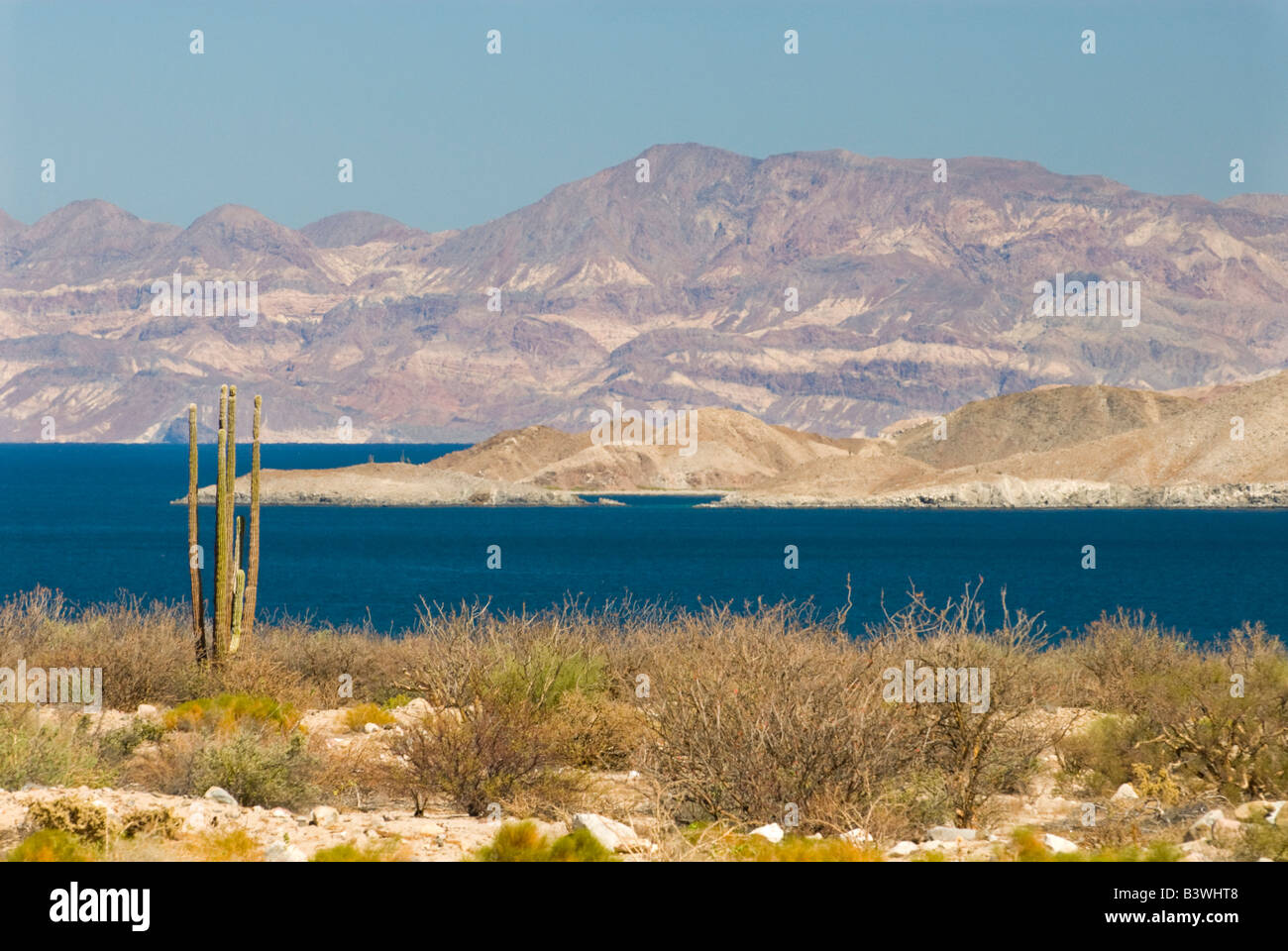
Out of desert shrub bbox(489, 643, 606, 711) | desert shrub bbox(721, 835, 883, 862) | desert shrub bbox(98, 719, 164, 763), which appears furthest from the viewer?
desert shrub bbox(489, 643, 606, 711)

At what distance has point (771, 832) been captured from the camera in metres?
9.66

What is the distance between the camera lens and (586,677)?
609 inches

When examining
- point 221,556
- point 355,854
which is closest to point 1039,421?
point 221,556

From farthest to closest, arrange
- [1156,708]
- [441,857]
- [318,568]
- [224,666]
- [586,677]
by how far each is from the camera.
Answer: [318,568] → [224,666] → [586,677] → [1156,708] → [441,857]

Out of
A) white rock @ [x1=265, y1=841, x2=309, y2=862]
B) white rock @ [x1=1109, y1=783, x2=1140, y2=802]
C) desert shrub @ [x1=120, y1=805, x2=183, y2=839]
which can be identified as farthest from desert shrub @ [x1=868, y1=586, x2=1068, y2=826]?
desert shrub @ [x1=120, y1=805, x2=183, y2=839]

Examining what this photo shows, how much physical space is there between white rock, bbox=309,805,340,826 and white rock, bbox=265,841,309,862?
1.39 metres

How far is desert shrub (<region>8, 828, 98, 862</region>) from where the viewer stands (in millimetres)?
8023

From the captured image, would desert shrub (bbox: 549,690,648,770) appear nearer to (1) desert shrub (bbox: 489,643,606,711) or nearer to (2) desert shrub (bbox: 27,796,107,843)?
(1) desert shrub (bbox: 489,643,606,711)

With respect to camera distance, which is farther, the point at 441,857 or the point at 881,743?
the point at 881,743

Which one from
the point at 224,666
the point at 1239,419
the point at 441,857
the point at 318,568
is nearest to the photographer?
the point at 441,857

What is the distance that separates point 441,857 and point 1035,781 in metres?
6.52

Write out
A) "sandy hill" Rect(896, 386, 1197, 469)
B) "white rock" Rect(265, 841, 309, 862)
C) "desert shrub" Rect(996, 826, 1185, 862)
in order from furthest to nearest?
"sandy hill" Rect(896, 386, 1197, 469) < "white rock" Rect(265, 841, 309, 862) < "desert shrub" Rect(996, 826, 1185, 862)
